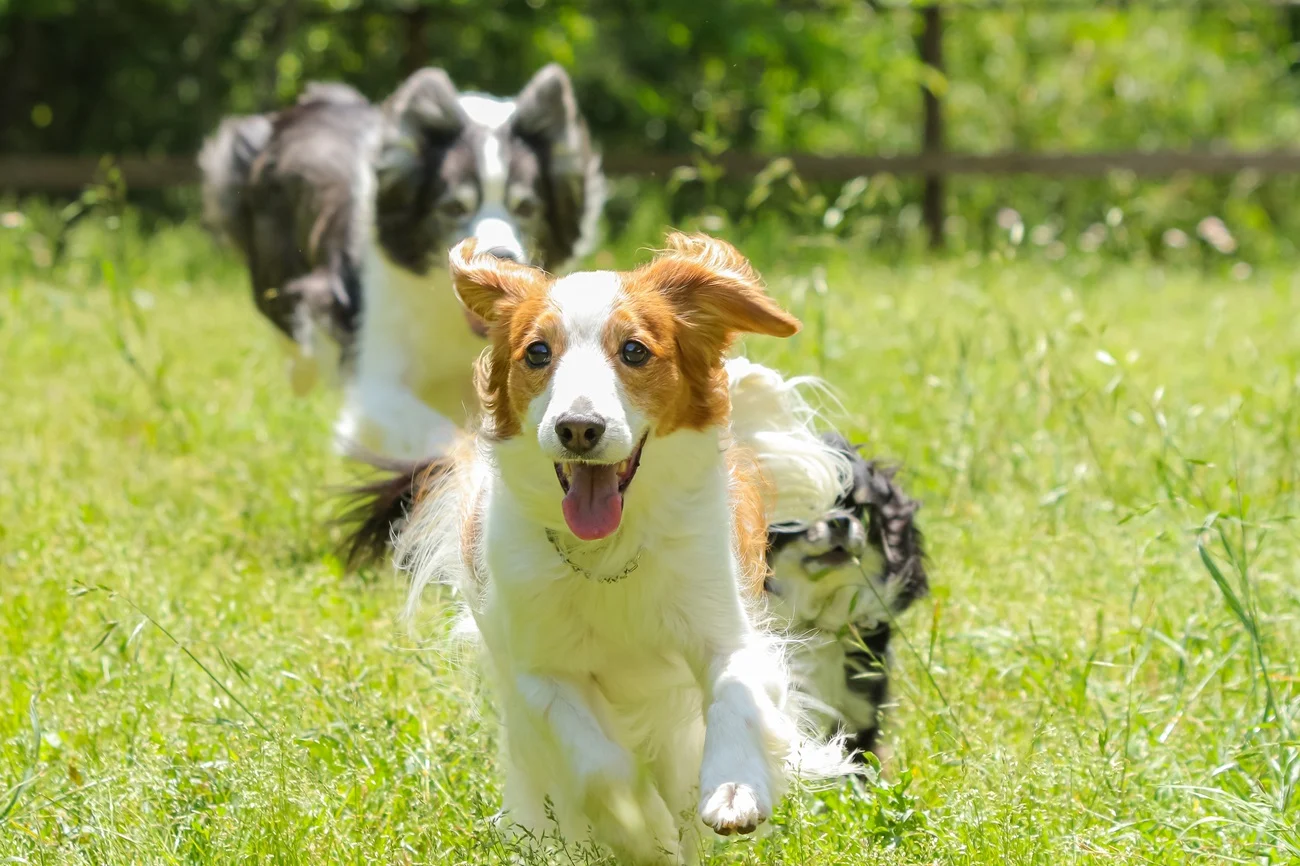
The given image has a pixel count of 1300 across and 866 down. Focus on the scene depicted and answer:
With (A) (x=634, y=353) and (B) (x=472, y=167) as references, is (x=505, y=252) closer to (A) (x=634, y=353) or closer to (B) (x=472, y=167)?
(B) (x=472, y=167)

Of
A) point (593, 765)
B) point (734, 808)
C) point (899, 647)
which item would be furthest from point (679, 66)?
point (734, 808)

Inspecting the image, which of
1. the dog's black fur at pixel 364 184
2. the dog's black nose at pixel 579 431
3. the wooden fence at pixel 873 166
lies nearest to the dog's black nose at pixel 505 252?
the dog's black fur at pixel 364 184

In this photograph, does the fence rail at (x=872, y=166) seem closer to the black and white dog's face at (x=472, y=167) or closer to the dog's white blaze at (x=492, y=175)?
the black and white dog's face at (x=472, y=167)

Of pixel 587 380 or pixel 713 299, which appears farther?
pixel 713 299

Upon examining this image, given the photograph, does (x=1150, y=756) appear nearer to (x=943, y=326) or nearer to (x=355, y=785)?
(x=355, y=785)

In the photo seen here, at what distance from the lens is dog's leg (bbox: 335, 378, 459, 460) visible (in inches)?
221

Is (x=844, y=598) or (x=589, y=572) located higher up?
(x=589, y=572)

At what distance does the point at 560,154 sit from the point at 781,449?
2.37m

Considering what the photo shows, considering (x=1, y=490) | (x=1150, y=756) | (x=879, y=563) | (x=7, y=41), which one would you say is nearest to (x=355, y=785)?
(x=879, y=563)

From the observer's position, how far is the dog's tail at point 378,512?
176 inches

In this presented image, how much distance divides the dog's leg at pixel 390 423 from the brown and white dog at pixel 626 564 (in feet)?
7.32

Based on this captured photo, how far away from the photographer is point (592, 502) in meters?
2.93

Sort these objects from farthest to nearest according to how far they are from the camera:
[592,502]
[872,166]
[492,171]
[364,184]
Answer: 1. [872,166]
2. [364,184]
3. [492,171]
4. [592,502]

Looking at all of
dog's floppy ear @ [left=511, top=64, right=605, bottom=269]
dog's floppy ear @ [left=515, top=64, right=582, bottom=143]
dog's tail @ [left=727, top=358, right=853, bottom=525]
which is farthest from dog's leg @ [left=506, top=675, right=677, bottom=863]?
dog's floppy ear @ [left=515, top=64, right=582, bottom=143]
